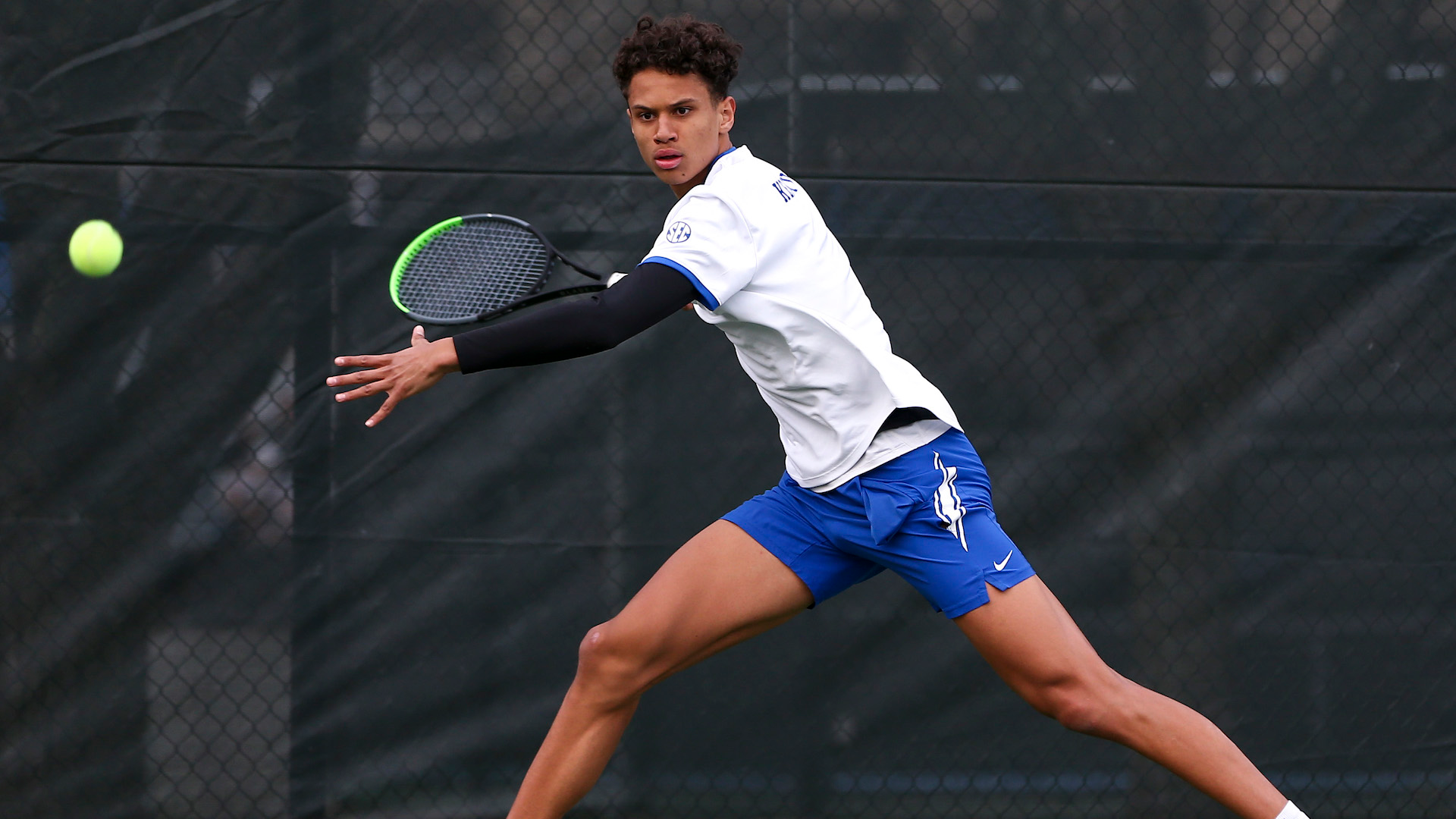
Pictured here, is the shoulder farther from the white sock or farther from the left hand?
the white sock

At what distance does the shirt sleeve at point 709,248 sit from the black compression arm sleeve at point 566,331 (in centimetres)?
6

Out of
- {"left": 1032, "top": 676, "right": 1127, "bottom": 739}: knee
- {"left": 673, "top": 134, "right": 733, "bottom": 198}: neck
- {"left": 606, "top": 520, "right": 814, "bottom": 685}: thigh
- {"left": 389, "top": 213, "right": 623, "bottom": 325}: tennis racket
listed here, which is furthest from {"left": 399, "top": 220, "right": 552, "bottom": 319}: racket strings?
{"left": 1032, "top": 676, "right": 1127, "bottom": 739}: knee

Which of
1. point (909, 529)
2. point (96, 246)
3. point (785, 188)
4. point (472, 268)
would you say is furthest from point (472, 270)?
point (96, 246)

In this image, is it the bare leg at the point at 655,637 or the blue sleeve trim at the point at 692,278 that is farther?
the bare leg at the point at 655,637

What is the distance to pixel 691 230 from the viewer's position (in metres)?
1.90

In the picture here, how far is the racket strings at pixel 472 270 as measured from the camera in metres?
2.57

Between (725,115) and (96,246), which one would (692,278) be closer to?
(725,115)

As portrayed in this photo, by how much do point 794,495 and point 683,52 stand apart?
778mm

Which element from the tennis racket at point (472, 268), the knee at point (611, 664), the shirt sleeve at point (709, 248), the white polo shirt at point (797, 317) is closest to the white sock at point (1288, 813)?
the white polo shirt at point (797, 317)

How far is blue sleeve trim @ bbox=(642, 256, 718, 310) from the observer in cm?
187

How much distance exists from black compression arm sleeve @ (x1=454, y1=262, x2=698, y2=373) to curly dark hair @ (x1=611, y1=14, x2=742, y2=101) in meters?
0.45

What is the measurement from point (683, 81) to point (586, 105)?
1220 millimetres

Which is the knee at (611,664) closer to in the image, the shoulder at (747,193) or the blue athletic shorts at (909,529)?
the blue athletic shorts at (909,529)

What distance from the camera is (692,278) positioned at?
188 cm
